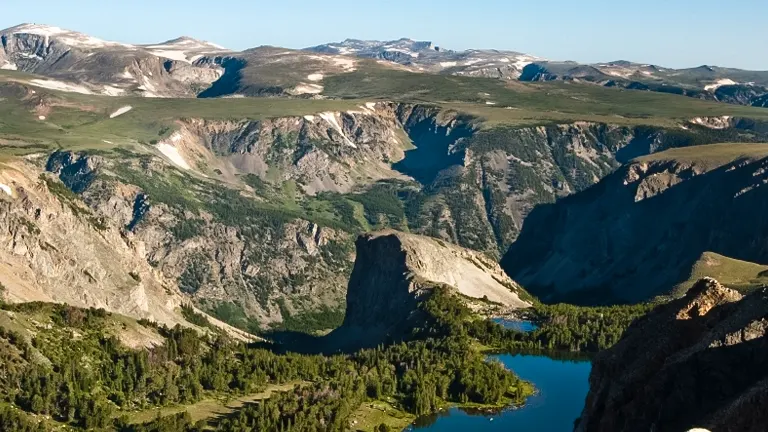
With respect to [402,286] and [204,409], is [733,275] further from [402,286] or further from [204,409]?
[204,409]

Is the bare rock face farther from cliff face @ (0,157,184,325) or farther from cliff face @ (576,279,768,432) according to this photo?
cliff face @ (576,279,768,432)

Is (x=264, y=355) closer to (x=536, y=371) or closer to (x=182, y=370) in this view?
(x=182, y=370)

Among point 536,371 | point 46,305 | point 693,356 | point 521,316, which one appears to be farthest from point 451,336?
point 693,356

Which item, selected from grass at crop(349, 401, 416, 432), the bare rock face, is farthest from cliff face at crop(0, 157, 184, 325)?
grass at crop(349, 401, 416, 432)

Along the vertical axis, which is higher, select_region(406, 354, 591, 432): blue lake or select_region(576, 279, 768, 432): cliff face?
select_region(576, 279, 768, 432): cliff face

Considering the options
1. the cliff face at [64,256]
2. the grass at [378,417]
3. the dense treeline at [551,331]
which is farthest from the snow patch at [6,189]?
the grass at [378,417]

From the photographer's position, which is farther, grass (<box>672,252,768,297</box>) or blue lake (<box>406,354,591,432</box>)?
grass (<box>672,252,768,297</box>)

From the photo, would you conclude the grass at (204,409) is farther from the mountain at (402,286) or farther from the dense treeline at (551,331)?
the mountain at (402,286)

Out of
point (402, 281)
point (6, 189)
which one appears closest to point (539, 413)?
point (402, 281)
